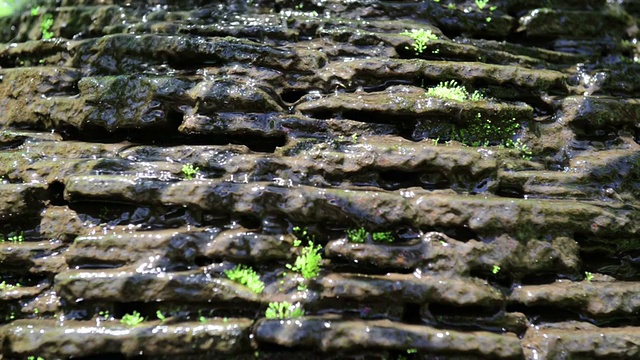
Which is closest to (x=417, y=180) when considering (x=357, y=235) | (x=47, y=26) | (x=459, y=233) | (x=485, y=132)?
(x=459, y=233)

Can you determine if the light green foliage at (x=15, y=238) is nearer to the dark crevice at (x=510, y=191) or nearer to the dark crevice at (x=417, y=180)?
the dark crevice at (x=417, y=180)

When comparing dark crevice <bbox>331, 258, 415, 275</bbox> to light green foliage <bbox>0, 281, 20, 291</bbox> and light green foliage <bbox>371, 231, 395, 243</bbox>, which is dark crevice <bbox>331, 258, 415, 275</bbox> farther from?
light green foliage <bbox>0, 281, 20, 291</bbox>

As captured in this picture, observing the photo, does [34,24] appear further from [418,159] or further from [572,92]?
[572,92]

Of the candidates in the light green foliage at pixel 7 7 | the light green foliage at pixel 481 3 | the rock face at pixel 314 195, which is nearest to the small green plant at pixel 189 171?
the rock face at pixel 314 195

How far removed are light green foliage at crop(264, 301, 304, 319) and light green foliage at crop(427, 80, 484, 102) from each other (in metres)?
2.78

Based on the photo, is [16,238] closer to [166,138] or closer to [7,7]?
[166,138]

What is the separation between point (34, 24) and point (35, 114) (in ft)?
6.46

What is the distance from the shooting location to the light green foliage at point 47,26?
6.28m

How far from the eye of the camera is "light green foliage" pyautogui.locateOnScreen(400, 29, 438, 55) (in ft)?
17.8

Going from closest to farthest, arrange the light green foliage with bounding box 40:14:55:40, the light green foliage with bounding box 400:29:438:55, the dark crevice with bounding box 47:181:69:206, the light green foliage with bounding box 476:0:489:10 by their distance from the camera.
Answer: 1. the dark crevice with bounding box 47:181:69:206
2. the light green foliage with bounding box 400:29:438:55
3. the light green foliage with bounding box 476:0:489:10
4. the light green foliage with bounding box 40:14:55:40

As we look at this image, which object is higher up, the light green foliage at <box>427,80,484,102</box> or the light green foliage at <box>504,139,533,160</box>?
the light green foliage at <box>427,80,484,102</box>

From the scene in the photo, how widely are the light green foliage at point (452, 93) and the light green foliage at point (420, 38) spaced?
56 cm

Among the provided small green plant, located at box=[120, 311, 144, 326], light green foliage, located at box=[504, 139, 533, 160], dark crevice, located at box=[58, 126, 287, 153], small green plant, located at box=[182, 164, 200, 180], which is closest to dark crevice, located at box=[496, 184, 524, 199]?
light green foliage, located at box=[504, 139, 533, 160]

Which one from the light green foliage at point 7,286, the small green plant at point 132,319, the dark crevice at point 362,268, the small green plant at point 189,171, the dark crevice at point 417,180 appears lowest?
the small green plant at point 132,319
